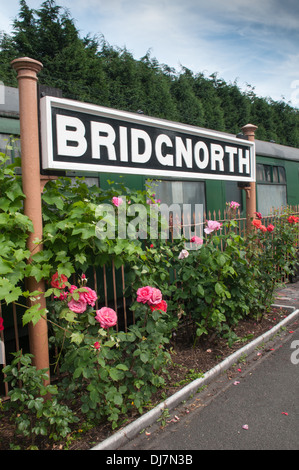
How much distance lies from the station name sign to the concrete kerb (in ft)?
6.68

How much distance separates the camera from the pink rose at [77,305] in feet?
9.03

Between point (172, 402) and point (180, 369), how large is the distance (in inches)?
24.4

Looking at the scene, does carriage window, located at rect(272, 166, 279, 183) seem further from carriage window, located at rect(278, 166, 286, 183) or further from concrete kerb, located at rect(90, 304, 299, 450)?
concrete kerb, located at rect(90, 304, 299, 450)

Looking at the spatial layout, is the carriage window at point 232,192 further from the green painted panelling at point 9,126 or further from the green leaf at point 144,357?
the green leaf at point 144,357

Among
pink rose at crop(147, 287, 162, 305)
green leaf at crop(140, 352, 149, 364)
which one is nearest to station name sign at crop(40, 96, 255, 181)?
pink rose at crop(147, 287, 162, 305)

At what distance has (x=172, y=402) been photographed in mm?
3240

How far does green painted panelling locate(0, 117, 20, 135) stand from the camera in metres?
3.83

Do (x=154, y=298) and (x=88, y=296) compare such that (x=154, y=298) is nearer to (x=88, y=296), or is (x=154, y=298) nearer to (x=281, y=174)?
(x=88, y=296)

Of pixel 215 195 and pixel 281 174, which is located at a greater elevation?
pixel 281 174

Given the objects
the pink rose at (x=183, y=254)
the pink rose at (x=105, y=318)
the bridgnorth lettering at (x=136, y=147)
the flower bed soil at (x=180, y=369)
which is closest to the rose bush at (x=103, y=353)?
the pink rose at (x=105, y=318)

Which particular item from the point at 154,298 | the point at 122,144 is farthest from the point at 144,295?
the point at 122,144

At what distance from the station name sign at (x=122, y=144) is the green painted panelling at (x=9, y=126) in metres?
1.14
